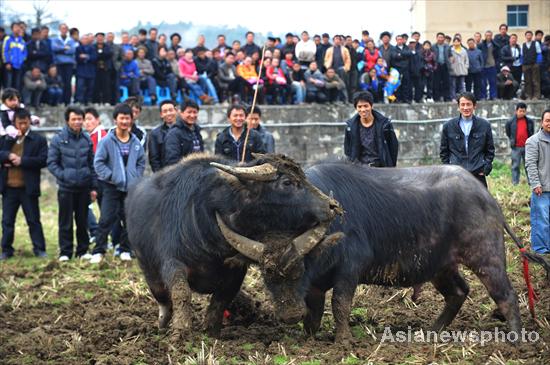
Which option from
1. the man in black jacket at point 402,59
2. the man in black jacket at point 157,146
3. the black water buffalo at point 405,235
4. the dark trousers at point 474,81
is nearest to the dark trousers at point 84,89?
the man in black jacket at point 402,59

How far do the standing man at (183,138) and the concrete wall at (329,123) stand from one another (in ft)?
31.2

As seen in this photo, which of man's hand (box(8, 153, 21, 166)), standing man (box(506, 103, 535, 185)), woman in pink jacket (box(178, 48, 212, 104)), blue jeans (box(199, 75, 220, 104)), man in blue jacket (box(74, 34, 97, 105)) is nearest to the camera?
man's hand (box(8, 153, 21, 166))

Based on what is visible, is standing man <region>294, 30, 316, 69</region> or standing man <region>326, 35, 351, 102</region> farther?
standing man <region>294, 30, 316, 69</region>

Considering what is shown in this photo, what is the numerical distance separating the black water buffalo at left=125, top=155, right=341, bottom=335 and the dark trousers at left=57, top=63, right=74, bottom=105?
468 inches

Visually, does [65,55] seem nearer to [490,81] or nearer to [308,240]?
[490,81]

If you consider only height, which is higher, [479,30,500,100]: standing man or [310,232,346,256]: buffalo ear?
[479,30,500,100]: standing man

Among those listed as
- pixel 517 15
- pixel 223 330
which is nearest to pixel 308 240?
pixel 223 330

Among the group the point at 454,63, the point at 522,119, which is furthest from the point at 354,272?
the point at 454,63

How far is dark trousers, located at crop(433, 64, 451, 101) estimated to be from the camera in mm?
23172

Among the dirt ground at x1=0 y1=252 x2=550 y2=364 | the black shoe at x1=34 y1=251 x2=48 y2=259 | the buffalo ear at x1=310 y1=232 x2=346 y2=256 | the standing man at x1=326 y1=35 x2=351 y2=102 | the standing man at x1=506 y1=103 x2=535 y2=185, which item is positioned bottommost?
the black shoe at x1=34 y1=251 x2=48 y2=259

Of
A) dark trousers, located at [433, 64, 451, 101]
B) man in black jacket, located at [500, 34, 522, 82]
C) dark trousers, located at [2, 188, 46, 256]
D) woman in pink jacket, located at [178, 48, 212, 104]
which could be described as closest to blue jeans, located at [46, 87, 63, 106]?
woman in pink jacket, located at [178, 48, 212, 104]

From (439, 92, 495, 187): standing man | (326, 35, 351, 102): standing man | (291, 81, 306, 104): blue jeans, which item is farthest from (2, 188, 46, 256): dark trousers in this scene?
(326, 35, 351, 102): standing man

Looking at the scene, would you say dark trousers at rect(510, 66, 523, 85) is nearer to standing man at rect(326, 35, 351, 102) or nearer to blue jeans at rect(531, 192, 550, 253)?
standing man at rect(326, 35, 351, 102)

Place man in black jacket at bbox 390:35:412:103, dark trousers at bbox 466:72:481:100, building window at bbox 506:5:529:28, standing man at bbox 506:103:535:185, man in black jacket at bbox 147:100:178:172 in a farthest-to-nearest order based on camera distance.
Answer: building window at bbox 506:5:529:28 < dark trousers at bbox 466:72:481:100 < man in black jacket at bbox 390:35:412:103 < standing man at bbox 506:103:535:185 < man in black jacket at bbox 147:100:178:172
